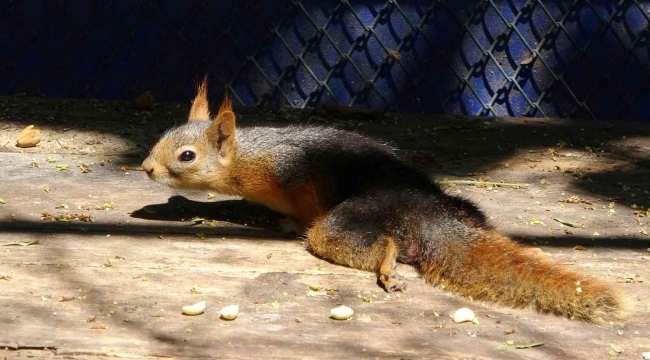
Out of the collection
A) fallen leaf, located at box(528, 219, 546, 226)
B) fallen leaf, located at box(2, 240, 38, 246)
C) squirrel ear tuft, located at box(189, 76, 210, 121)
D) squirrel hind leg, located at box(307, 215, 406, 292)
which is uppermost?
squirrel ear tuft, located at box(189, 76, 210, 121)

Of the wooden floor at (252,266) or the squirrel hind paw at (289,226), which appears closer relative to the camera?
the wooden floor at (252,266)

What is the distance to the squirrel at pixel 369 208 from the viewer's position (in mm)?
3100

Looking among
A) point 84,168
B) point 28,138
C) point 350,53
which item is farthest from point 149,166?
point 350,53

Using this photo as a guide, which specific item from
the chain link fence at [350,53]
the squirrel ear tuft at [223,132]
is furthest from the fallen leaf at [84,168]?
the chain link fence at [350,53]

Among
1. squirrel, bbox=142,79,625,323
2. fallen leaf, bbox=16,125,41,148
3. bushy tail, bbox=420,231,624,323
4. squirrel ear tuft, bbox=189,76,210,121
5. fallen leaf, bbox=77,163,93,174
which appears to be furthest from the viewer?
fallen leaf, bbox=16,125,41,148

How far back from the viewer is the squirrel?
3.10 m

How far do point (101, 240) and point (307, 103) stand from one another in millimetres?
2943

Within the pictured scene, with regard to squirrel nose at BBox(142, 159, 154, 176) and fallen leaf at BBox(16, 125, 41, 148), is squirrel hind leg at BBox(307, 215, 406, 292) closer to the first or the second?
squirrel nose at BBox(142, 159, 154, 176)

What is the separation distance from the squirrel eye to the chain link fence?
2.28m

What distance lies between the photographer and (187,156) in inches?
164

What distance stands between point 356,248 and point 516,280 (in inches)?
25.7

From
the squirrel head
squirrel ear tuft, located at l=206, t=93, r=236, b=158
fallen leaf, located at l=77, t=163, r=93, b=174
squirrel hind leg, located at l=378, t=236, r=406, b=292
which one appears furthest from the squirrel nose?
squirrel hind leg, located at l=378, t=236, r=406, b=292

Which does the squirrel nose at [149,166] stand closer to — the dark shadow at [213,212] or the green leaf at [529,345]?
the dark shadow at [213,212]

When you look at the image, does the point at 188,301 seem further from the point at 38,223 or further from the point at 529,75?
the point at 529,75
